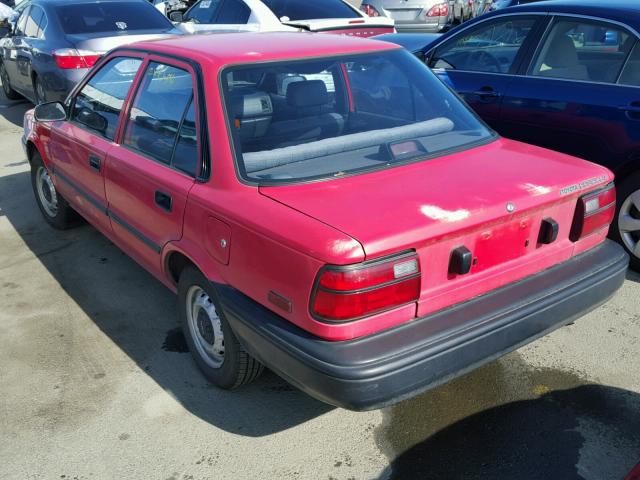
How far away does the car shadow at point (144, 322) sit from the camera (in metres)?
3.02

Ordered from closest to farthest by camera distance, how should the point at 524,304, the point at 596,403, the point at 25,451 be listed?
the point at 524,304 → the point at 25,451 → the point at 596,403

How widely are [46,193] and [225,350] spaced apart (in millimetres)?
3021

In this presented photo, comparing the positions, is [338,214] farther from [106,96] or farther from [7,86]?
[7,86]

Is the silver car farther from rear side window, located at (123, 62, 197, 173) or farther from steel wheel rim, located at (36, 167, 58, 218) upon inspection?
rear side window, located at (123, 62, 197, 173)

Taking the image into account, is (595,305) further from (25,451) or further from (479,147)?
(25,451)

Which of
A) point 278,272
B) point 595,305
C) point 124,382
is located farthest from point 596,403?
point 124,382

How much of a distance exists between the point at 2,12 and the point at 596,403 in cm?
1842

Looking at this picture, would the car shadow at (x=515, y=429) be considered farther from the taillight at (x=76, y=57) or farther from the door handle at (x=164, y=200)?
the taillight at (x=76, y=57)

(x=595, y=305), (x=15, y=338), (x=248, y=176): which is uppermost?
(x=248, y=176)

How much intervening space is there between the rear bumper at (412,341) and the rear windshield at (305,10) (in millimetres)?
6737

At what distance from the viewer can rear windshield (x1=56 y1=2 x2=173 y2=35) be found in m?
7.68

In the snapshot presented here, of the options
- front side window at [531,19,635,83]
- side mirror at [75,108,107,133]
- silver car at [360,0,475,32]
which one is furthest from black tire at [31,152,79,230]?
silver car at [360,0,475,32]

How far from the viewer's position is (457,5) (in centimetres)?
1352

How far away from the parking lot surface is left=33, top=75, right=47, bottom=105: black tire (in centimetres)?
497
